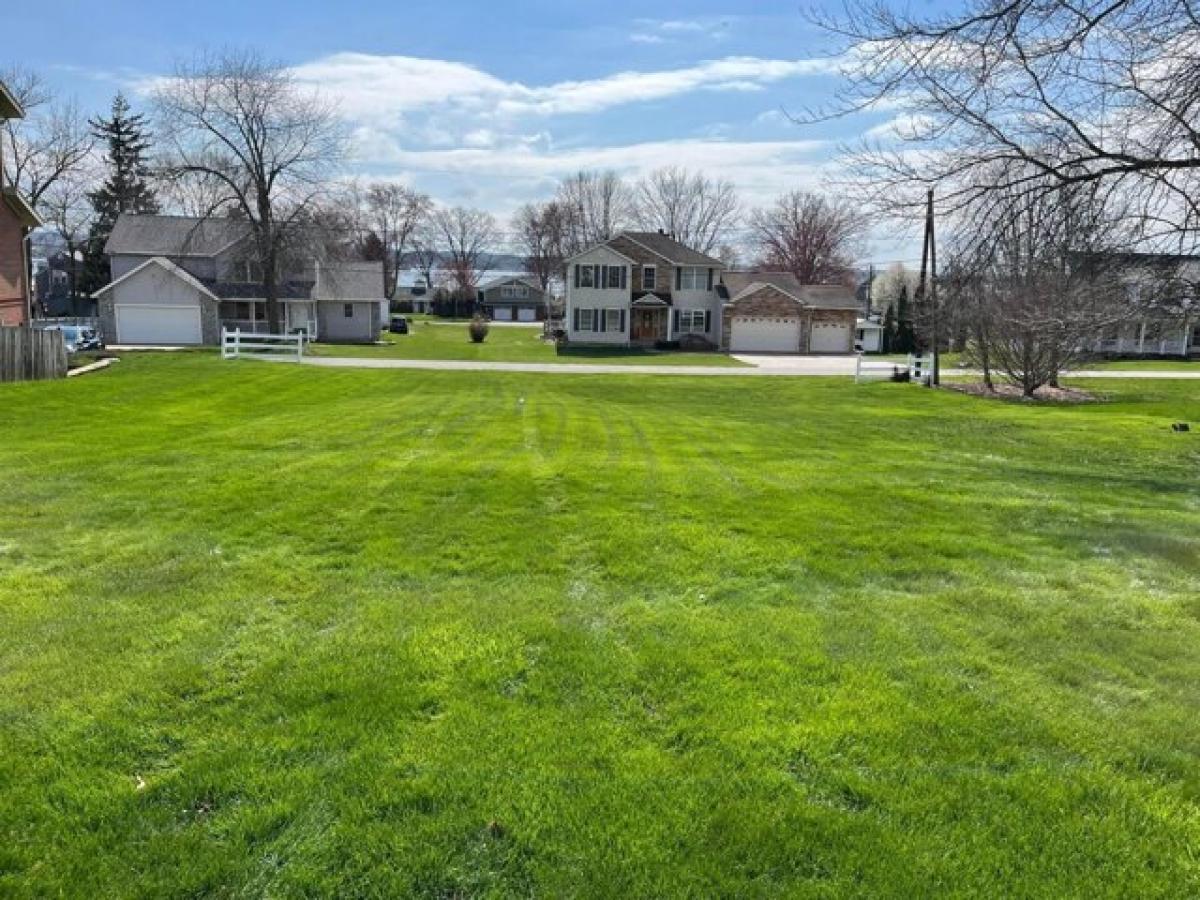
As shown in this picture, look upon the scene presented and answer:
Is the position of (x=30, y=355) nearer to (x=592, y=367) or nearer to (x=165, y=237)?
(x=592, y=367)

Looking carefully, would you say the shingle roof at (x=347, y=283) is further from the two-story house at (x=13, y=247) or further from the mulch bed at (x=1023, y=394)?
the mulch bed at (x=1023, y=394)

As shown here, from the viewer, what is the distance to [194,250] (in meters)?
50.0

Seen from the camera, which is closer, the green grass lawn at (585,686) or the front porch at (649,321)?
the green grass lawn at (585,686)

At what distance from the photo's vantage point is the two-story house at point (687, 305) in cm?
5134

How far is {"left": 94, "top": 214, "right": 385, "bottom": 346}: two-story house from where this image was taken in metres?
44.7

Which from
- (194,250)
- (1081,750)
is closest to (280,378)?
(1081,750)

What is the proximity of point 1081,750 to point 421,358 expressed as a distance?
38226mm

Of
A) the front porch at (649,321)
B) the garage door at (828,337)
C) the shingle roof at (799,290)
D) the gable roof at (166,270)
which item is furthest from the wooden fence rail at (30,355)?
the garage door at (828,337)

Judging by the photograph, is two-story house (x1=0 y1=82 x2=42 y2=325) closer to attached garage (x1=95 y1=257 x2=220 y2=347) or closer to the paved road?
the paved road

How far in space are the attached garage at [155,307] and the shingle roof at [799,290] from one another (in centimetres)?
3099

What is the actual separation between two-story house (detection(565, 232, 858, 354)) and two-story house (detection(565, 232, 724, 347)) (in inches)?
2.4

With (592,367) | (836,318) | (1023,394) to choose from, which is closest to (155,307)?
(592,367)

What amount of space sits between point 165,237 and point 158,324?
8.64 metres

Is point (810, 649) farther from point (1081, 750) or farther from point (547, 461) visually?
point (547, 461)
